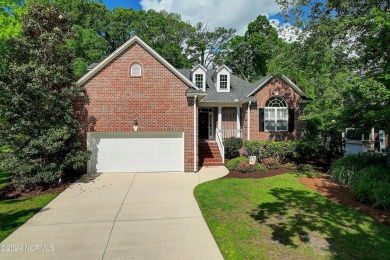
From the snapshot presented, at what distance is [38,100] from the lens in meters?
9.94

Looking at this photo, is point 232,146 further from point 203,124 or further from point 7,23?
point 7,23

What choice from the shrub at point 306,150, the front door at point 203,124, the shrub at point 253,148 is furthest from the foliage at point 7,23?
the shrub at point 306,150

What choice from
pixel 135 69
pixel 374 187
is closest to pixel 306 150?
pixel 374 187

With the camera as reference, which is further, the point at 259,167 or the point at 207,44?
the point at 207,44

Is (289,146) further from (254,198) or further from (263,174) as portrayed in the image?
(254,198)

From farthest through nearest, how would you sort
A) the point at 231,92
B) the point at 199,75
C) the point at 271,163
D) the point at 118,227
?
the point at 231,92, the point at 199,75, the point at 271,163, the point at 118,227

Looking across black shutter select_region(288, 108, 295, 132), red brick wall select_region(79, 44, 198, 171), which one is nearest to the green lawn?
red brick wall select_region(79, 44, 198, 171)

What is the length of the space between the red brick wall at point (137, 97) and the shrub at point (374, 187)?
782 centimetres

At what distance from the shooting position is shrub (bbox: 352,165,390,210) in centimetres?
709

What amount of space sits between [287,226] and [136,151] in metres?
8.58

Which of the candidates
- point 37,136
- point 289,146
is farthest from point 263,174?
point 37,136

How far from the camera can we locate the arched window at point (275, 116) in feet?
52.7

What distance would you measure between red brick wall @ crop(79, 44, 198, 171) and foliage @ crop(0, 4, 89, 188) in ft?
4.72

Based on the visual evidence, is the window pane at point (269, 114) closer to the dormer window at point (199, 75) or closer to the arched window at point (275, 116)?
the arched window at point (275, 116)
